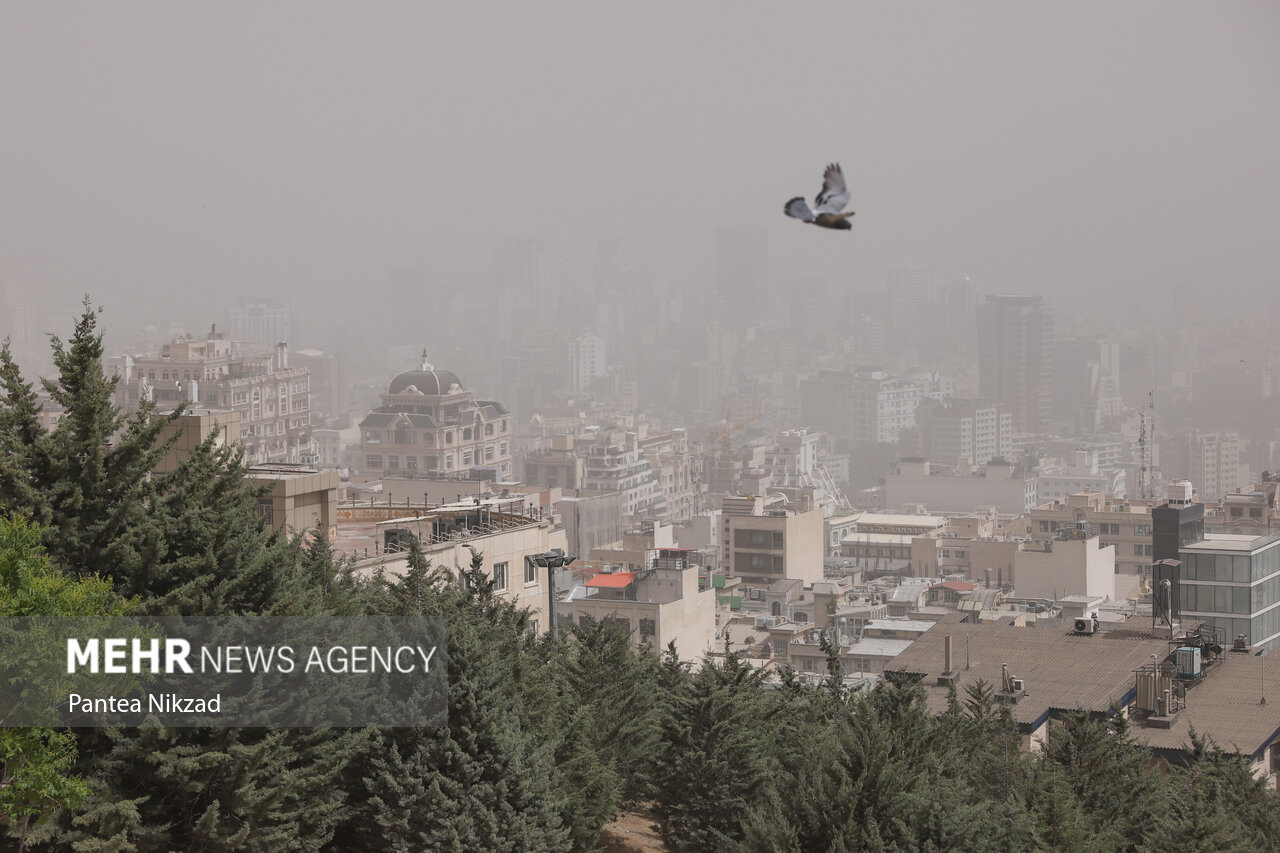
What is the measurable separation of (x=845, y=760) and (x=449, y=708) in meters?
1.30

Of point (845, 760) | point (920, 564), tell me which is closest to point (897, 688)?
point (845, 760)

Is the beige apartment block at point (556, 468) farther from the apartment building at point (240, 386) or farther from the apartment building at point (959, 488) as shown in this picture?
the apartment building at point (959, 488)

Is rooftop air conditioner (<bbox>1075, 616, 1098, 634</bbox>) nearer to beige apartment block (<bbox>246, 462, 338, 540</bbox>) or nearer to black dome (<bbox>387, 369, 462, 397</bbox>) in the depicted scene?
beige apartment block (<bbox>246, 462, 338, 540</bbox>)

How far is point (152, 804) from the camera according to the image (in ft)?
16.7

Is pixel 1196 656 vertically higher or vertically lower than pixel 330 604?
lower

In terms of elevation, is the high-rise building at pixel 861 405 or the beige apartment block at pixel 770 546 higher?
the high-rise building at pixel 861 405

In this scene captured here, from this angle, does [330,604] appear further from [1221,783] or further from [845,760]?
[1221,783]

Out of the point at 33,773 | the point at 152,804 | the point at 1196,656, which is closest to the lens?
the point at 33,773

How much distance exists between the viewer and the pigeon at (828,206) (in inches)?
112

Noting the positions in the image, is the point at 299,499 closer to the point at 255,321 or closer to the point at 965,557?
the point at 965,557

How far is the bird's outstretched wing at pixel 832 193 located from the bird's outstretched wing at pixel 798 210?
0.8 inches

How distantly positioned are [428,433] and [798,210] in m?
56.6

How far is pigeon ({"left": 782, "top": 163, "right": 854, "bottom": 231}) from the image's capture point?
285 cm

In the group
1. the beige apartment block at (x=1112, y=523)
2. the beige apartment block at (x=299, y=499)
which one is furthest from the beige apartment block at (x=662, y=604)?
the beige apartment block at (x=1112, y=523)
